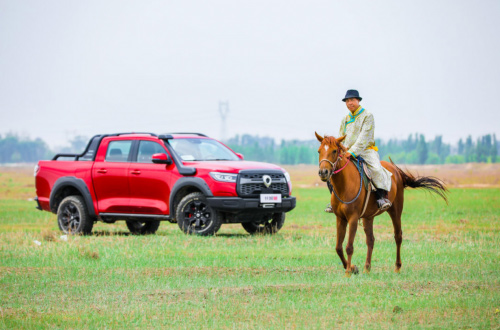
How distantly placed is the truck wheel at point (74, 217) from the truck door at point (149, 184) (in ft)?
4.36

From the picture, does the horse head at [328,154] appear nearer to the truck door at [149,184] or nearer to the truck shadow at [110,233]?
the truck door at [149,184]

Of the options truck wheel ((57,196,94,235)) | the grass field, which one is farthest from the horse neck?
truck wheel ((57,196,94,235))

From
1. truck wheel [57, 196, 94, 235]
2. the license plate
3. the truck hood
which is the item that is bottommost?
truck wheel [57, 196, 94, 235]

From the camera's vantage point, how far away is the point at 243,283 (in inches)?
404

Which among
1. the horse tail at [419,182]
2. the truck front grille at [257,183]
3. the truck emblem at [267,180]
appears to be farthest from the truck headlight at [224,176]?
the horse tail at [419,182]

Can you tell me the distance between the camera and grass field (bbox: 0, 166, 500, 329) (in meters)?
7.86

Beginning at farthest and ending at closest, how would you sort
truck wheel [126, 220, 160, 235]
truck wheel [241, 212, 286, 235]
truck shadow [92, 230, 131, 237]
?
1. truck wheel [126, 220, 160, 235]
2. truck shadow [92, 230, 131, 237]
3. truck wheel [241, 212, 286, 235]

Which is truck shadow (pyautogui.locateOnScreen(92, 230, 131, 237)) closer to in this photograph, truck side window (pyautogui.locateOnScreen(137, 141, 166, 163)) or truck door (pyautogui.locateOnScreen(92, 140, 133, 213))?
truck door (pyautogui.locateOnScreen(92, 140, 133, 213))

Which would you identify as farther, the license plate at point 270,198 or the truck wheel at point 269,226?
the truck wheel at point 269,226

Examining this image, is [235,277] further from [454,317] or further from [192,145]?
[192,145]

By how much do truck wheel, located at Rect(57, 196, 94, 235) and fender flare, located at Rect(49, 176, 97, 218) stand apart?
149 millimetres

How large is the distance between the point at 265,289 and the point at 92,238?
326 inches

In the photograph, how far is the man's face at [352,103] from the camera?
1124 centimetres

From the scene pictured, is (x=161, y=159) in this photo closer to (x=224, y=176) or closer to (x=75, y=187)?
(x=224, y=176)
